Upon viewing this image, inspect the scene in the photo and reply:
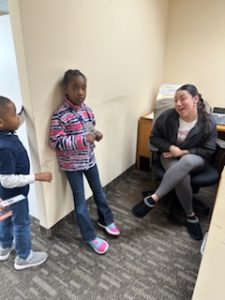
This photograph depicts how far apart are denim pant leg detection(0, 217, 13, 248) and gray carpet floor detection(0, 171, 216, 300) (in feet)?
0.39

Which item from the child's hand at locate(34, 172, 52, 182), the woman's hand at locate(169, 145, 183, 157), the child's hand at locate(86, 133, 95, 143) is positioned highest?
the child's hand at locate(86, 133, 95, 143)

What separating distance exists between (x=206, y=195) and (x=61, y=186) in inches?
60.9

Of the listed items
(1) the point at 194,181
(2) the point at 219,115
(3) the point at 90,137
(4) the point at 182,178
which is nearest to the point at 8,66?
(3) the point at 90,137

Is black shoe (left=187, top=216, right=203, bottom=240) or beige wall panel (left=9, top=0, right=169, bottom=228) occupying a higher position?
beige wall panel (left=9, top=0, right=169, bottom=228)

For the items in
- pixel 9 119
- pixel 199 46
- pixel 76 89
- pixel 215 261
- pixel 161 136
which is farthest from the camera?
pixel 199 46

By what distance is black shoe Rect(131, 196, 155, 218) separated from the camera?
1.90 metres

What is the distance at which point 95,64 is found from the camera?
1.80 m

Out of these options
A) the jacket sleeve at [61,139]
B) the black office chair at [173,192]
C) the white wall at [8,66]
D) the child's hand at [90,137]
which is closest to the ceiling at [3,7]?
the white wall at [8,66]

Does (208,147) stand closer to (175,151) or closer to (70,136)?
(175,151)

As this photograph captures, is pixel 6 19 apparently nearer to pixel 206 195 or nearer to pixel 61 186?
pixel 61 186

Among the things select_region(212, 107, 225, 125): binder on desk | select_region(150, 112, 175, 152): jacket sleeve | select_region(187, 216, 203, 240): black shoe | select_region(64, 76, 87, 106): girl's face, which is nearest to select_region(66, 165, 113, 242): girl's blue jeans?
select_region(64, 76, 87, 106): girl's face

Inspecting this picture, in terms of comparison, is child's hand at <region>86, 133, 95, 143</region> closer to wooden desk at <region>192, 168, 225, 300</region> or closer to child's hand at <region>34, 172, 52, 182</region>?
child's hand at <region>34, 172, 52, 182</region>

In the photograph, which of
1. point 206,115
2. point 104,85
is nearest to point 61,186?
point 104,85

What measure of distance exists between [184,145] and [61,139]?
1065mm
